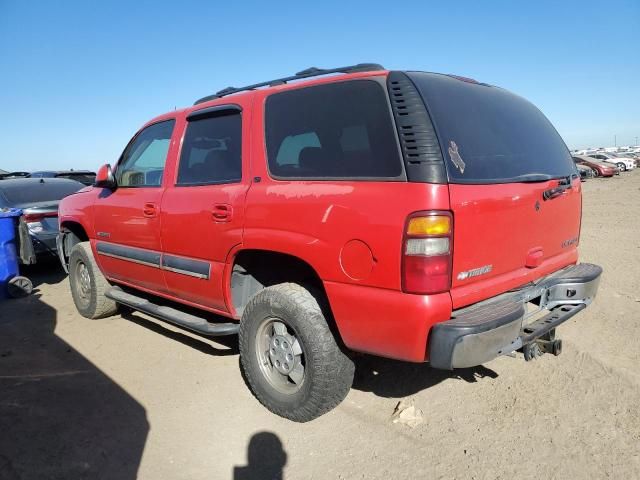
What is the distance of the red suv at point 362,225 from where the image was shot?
2.36 m

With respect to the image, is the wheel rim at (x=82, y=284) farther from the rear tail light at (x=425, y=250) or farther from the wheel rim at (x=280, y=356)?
the rear tail light at (x=425, y=250)

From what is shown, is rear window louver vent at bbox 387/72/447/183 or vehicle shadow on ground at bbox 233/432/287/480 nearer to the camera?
rear window louver vent at bbox 387/72/447/183

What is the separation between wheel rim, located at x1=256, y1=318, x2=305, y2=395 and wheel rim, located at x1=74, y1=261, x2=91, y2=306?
2944 mm

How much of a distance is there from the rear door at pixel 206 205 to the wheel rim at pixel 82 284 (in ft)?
6.20

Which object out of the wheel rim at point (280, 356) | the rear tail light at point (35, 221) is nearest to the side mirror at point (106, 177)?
the wheel rim at point (280, 356)

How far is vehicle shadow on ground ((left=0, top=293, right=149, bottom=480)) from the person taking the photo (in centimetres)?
271

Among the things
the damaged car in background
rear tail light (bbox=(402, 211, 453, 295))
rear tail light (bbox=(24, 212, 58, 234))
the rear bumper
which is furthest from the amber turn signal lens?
rear tail light (bbox=(24, 212, 58, 234))

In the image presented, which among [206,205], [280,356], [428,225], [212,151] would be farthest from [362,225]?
[212,151]

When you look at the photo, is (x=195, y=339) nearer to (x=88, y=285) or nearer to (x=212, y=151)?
(x=88, y=285)

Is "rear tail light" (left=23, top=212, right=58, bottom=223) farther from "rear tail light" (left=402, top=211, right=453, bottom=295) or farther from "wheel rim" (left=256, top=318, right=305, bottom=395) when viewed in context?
"rear tail light" (left=402, top=211, right=453, bottom=295)

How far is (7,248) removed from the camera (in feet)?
20.9

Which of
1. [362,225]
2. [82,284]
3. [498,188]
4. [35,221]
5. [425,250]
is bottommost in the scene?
[82,284]

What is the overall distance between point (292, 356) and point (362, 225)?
1.08 meters

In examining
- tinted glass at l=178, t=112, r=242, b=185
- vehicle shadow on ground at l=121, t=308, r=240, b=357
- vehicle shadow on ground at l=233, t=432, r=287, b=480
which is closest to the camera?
vehicle shadow on ground at l=233, t=432, r=287, b=480
